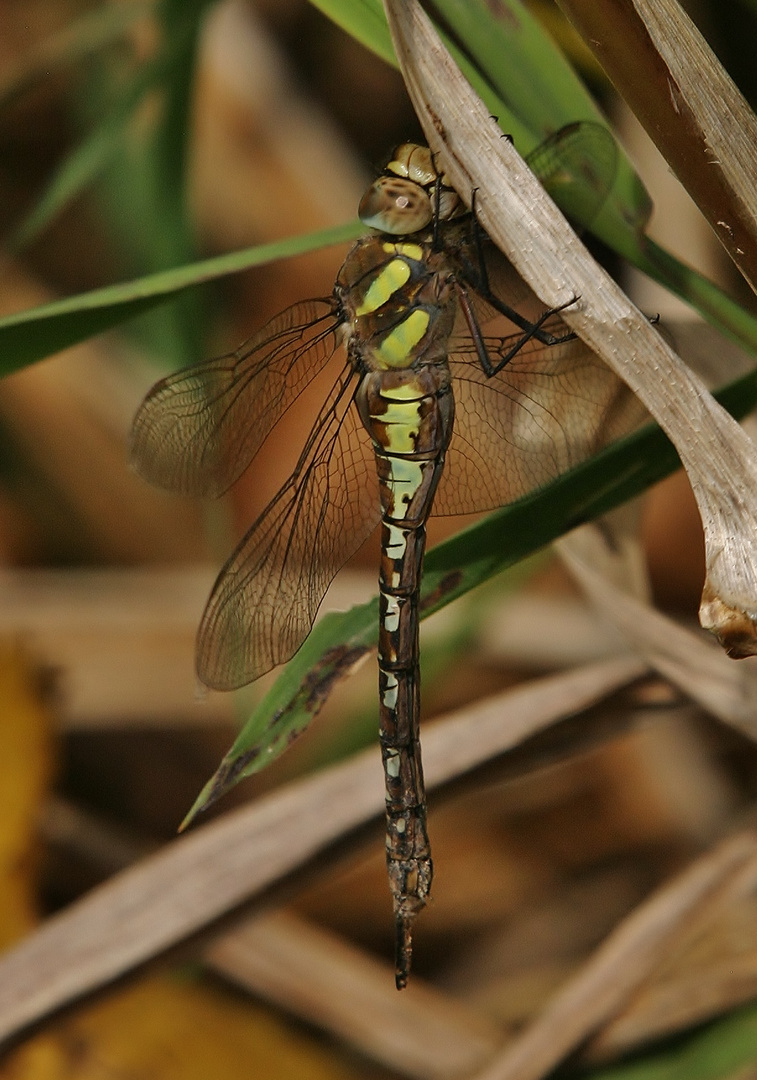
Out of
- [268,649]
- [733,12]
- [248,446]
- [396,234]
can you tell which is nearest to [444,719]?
[268,649]

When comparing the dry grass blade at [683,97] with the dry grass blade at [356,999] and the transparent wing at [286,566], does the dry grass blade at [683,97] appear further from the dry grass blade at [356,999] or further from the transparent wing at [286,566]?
the dry grass blade at [356,999]

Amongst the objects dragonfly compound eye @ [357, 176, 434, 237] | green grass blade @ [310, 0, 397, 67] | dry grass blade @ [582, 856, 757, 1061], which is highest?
green grass blade @ [310, 0, 397, 67]

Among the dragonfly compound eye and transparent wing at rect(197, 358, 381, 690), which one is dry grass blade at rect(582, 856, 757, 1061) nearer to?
transparent wing at rect(197, 358, 381, 690)

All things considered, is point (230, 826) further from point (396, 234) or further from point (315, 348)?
point (396, 234)

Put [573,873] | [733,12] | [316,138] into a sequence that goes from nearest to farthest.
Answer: [733,12] < [573,873] < [316,138]

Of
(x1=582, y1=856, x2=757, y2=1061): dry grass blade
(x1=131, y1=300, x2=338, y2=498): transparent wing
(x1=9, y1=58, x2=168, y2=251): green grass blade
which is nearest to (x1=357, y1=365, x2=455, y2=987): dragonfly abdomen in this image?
(x1=131, y1=300, x2=338, y2=498): transparent wing
